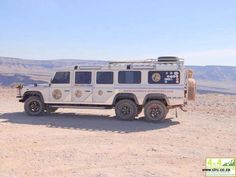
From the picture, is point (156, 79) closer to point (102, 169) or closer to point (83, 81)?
point (83, 81)

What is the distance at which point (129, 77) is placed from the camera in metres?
16.2

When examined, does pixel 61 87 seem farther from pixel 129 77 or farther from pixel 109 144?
pixel 109 144

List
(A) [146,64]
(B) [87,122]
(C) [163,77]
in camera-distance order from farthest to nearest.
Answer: (A) [146,64]
(B) [87,122]
(C) [163,77]

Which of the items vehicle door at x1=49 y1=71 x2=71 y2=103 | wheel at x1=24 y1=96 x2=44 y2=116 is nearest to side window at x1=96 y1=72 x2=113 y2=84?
vehicle door at x1=49 y1=71 x2=71 y2=103

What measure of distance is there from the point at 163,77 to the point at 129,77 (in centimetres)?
133

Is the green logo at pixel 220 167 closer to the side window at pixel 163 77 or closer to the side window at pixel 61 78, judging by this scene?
the side window at pixel 163 77

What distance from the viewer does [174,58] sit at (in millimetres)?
15945

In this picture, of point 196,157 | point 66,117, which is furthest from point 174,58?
point 196,157

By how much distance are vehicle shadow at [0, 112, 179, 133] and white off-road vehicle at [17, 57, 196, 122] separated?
0.48 meters

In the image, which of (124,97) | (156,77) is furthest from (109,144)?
(156,77)

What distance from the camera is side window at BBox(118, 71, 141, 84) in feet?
53.0

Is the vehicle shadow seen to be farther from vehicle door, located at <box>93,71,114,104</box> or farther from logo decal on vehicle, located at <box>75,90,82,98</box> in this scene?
logo decal on vehicle, located at <box>75,90,82,98</box>

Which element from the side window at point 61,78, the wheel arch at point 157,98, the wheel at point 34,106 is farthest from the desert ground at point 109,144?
the side window at point 61,78

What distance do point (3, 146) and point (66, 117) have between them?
6258mm
